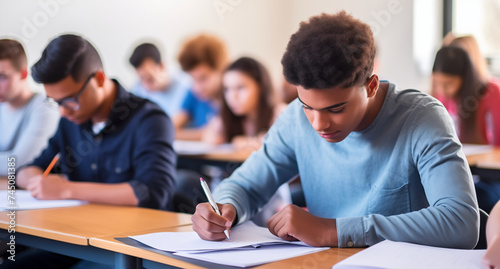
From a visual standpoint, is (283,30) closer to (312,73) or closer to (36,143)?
(36,143)

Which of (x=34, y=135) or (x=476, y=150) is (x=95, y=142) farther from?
(x=476, y=150)

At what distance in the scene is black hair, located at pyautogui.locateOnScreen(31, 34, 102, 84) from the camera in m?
1.77

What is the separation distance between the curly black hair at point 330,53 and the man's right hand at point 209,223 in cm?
35

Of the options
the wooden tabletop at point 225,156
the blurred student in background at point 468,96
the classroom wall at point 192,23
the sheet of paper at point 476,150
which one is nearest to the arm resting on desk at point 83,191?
the wooden tabletop at point 225,156

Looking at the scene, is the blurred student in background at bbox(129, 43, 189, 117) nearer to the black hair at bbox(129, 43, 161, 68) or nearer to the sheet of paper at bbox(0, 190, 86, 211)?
the black hair at bbox(129, 43, 161, 68)

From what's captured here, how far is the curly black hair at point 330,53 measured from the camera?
3.62 feet

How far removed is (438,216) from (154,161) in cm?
104

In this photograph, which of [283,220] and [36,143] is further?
[36,143]

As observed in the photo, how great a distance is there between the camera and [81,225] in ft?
4.50

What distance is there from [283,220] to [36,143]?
4.81ft

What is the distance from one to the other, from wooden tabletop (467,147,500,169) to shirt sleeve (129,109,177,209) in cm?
137

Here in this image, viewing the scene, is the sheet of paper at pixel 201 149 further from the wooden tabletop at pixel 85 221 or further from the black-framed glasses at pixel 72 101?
the wooden tabletop at pixel 85 221

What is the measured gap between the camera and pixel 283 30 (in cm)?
600

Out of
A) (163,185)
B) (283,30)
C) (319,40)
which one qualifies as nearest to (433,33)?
(283,30)
